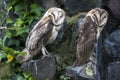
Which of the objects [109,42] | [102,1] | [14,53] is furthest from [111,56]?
[14,53]

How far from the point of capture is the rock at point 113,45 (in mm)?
6074

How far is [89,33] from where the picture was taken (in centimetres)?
600

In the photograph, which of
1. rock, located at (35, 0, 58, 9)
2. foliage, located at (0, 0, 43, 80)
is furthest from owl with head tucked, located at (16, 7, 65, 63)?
rock, located at (35, 0, 58, 9)

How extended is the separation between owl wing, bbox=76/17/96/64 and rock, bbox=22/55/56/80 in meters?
0.44

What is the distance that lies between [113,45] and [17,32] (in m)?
1.67

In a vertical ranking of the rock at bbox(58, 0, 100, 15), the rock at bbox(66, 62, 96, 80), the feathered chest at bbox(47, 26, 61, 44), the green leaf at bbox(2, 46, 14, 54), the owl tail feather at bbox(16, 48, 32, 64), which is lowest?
the rock at bbox(66, 62, 96, 80)

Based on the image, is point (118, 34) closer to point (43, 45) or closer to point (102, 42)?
point (102, 42)

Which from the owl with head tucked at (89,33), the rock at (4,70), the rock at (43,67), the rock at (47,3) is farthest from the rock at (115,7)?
the rock at (4,70)

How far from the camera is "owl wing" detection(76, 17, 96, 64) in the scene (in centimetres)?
599

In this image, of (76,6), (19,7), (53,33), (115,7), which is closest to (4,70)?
(53,33)

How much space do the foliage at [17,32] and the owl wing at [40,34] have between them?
1.16 feet

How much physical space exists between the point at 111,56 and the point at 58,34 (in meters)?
1.04

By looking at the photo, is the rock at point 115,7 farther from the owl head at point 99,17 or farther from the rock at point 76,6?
the rock at point 76,6

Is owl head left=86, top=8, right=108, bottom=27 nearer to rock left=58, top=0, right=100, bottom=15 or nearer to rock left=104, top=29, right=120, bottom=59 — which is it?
rock left=104, top=29, right=120, bottom=59
